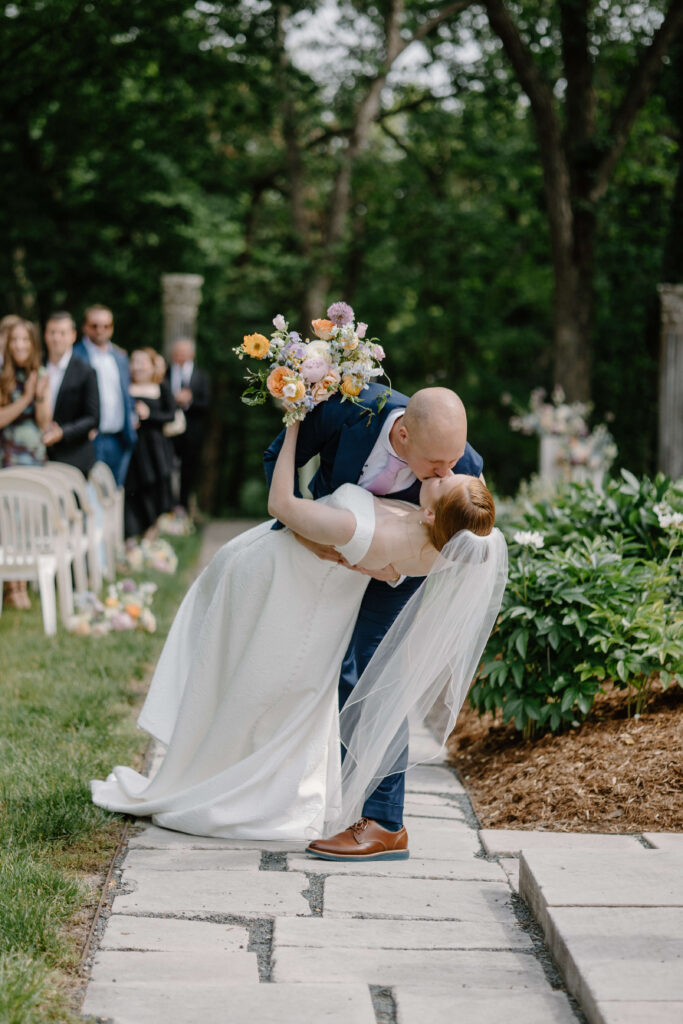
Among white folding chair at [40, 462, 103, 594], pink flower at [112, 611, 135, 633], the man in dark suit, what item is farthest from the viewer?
the man in dark suit

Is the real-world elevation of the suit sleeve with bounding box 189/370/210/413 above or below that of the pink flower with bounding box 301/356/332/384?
below

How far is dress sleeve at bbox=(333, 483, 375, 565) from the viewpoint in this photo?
3.65m

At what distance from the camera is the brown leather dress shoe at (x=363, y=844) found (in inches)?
155

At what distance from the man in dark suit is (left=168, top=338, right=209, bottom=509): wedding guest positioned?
3.72 m

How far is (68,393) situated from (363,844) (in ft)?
18.1

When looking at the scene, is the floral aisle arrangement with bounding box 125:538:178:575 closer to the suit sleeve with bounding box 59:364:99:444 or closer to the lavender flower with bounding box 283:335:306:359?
the suit sleeve with bounding box 59:364:99:444

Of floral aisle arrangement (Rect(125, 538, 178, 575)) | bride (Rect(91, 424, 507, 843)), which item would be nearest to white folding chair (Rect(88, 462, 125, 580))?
floral aisle arrangement (Rect(125, 538, 178, 575))

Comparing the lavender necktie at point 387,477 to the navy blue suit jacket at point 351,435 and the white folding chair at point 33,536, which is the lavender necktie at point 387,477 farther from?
the white folding chair at point 33,536

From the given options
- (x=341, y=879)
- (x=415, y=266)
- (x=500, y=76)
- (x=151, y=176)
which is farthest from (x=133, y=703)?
Answer: (x=415, y=266)

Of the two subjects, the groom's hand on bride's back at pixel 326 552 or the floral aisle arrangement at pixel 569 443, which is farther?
the floral aisle arrangement at pixel 569 443

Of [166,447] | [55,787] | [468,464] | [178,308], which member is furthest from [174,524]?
[468,464]

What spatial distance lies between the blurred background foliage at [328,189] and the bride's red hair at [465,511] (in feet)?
33.5

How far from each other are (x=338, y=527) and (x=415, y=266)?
20543mm

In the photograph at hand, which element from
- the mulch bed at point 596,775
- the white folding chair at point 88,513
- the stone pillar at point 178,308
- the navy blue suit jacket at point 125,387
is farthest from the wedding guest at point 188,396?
the mulch bed at point 596,775
